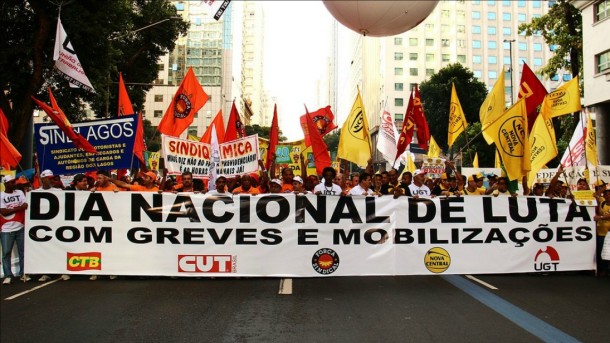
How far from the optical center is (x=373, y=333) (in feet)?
16.6

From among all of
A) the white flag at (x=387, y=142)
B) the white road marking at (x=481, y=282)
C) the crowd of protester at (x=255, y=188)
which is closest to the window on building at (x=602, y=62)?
the white flag at (x=387, y=142)

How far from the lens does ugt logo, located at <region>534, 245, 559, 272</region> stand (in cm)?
770

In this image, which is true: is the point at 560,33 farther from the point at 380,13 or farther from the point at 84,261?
the point at 84,261

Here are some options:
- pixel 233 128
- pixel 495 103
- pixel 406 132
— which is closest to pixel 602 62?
pixel 495 103

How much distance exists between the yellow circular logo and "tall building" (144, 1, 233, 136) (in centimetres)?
8075

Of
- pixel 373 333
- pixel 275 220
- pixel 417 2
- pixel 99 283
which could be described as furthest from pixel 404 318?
pixel 99 283

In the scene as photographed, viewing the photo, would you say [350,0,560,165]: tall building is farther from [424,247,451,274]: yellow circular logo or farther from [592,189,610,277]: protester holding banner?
[424,247,451,274]: yellow circular logo

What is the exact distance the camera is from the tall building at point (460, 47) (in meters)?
82.9

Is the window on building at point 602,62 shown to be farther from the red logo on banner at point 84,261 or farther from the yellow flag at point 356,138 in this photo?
the red logo on banner at point 84,261

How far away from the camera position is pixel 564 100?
1074 centimetres

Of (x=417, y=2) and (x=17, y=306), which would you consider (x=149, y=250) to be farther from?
(x=417, y=2)

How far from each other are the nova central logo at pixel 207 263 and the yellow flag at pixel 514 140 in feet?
15.7

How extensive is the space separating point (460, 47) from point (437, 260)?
84234 mm

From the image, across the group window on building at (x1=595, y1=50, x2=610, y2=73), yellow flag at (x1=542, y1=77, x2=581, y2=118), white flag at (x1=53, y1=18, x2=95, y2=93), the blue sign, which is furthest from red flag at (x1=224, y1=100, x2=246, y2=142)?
window on building at (x1=595, y1=50, x2=610, y2=73)
